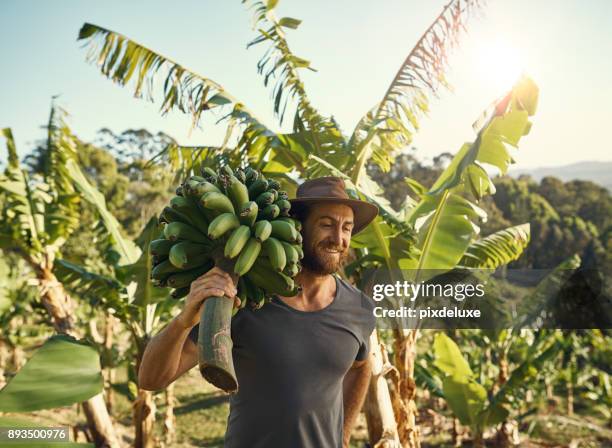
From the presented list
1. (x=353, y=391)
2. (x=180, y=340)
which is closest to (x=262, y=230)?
(x=180, y=340)

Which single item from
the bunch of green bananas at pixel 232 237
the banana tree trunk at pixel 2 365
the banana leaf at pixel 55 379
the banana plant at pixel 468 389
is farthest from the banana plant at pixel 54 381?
the banana tree trunk at pixel 2 365

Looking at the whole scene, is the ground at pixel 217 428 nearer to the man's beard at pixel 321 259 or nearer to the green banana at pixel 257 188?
the man's beard at pixel 321 259

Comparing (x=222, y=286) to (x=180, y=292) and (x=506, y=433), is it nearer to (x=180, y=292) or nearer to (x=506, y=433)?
(x=180, y=292)

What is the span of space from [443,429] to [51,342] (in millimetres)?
8591

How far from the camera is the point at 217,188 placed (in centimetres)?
151

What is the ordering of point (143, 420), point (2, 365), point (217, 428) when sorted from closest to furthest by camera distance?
point (143, 420) → point (217, 428) → point (2, 365)

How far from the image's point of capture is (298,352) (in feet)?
5.93

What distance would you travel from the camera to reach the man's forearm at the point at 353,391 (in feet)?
7.40

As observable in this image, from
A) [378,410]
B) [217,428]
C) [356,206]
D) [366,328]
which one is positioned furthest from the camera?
[217,428]

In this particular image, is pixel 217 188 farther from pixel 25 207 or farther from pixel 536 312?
pixel 536 312

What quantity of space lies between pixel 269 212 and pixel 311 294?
57 centimetres

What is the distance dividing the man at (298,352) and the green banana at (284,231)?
0.39 meters

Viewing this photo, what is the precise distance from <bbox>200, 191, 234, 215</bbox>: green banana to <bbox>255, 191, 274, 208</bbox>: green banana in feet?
0.31

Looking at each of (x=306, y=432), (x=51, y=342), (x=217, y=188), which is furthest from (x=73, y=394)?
(x=217, y=188)
